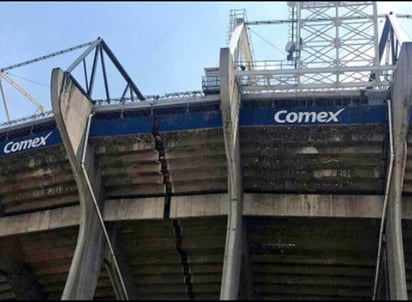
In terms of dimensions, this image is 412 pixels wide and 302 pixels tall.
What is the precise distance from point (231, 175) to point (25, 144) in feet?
33.0

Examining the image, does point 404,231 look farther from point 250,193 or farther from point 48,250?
point 48,250

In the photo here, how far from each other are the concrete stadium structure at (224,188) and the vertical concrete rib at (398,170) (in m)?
0.06

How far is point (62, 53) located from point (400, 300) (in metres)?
25.3

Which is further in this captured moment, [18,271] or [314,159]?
[18,271]

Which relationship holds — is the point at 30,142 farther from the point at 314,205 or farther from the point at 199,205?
the point at 314,205

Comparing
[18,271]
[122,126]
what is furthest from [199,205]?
[18,271]

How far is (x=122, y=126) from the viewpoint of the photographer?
29422mm

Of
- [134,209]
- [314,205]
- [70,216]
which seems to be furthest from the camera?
[70,216]

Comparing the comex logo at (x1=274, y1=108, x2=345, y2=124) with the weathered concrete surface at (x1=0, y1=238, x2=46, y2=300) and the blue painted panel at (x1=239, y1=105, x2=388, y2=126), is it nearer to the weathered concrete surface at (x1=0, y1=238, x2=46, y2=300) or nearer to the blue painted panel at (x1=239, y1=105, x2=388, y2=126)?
the blue painted panel at (x1=239, y1=105, x2=388, y2=126)

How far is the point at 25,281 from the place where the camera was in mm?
34281

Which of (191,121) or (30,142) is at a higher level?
(191,121)

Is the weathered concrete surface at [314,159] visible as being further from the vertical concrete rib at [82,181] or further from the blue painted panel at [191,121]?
the vertical concrete rib at [82,181]

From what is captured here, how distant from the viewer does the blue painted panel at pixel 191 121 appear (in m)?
28.3

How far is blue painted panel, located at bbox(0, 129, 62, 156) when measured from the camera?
29.9 metres
